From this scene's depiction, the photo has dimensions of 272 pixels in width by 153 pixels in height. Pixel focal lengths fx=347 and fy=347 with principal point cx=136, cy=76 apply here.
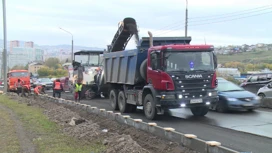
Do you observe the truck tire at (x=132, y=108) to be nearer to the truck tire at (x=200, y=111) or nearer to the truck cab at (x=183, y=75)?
the truck tire at (x=200, y=111)

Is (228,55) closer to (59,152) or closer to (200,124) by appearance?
(200,124)

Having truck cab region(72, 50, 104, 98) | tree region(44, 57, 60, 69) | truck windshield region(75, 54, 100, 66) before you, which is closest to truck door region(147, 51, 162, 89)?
truck cab region(72, 50, 104, 98)

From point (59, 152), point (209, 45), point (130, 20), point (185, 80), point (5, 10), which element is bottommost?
point (59, 152)

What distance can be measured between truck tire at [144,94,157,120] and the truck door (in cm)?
57

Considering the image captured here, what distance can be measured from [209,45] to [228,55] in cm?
4213

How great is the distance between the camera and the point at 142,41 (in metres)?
13.6

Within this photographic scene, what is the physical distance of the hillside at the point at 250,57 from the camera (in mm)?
47994

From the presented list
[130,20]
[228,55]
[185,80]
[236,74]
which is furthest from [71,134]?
[228,55]

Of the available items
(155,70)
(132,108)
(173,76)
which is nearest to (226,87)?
(132,108)

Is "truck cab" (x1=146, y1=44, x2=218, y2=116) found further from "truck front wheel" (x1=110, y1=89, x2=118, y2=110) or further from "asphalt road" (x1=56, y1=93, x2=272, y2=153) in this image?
"truck front wheel" (x1=110, y1=89, x2=118, y2=110)

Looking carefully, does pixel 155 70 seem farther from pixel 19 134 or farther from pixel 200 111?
pixel 19 134

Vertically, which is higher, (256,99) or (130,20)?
(130,20)

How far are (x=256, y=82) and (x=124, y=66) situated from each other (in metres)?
13.1

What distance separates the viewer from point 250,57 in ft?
170
